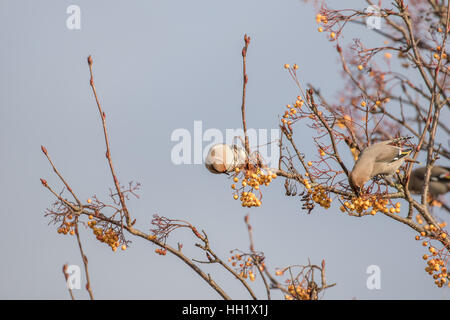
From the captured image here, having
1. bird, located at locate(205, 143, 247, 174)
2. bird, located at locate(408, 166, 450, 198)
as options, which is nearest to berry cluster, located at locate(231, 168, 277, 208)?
bird, located at locate(205, 143, 247, 174)

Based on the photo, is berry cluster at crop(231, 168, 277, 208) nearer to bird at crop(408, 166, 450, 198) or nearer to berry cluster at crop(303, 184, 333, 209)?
berry cluster at crop(303, 184, 333, 209)

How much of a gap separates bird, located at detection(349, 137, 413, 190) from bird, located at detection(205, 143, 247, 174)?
75cm

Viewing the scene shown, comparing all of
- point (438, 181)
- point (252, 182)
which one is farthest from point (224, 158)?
point (438, 181)

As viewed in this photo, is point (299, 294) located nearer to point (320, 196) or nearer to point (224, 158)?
point (320, 196)

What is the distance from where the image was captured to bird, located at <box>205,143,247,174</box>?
4301 millimetres

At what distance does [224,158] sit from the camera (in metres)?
4.50

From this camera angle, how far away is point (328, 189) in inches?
165

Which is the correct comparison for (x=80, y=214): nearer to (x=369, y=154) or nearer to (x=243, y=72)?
(x=243, y=72)

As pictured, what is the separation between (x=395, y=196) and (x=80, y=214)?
6.97 feet

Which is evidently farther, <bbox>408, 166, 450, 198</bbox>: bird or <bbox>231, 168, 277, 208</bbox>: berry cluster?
<bbox>408, 166, 450, 198</bbox>: bird

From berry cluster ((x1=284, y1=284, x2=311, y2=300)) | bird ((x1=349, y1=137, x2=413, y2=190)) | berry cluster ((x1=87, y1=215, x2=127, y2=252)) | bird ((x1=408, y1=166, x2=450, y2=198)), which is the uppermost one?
bird ((x1=408, y1=166, x2=450, y2=198))

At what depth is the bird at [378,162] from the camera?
13.9ft

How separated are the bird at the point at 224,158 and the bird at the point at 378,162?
754 millimetres
